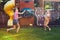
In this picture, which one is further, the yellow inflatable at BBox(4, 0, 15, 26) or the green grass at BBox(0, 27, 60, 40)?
the yellow inflatable at BBox(4, 0, 15, 26)

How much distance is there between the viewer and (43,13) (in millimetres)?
11164

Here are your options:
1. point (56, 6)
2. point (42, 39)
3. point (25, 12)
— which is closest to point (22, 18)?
point (25, 12)

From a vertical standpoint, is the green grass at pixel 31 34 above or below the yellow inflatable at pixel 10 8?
below

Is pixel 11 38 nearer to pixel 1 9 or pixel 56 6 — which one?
pixel 1 9

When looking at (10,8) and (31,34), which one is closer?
(31,34)

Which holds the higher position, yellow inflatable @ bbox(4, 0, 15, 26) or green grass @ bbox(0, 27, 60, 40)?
yellow inflatable @ bbox(4, 0, 15, 26)

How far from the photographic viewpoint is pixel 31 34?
9.28 meters

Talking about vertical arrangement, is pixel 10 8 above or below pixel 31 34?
above

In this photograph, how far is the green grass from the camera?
28.8 feet

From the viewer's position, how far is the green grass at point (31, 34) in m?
8.78

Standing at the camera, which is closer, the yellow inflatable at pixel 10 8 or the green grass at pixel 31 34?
the green grass at pixel 31 34

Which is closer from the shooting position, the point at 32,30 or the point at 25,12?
the point at 32,30

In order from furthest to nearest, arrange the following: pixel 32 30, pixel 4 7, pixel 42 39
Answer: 1. pixel 4 7
2. pixel 32 30
3. pixel 42 39

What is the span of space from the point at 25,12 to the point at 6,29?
4.94 feet
